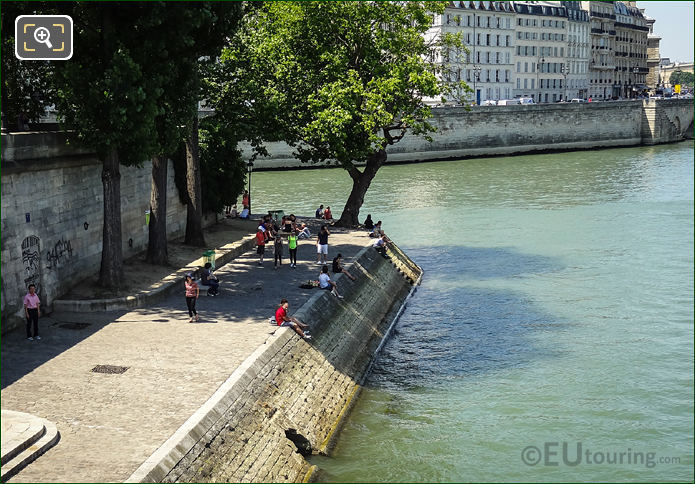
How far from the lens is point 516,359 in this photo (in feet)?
87.1

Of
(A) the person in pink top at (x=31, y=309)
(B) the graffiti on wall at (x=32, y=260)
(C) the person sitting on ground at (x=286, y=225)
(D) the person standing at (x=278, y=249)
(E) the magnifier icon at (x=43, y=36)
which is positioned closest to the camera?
(E) the magnifier icon at (x=43, y=36)

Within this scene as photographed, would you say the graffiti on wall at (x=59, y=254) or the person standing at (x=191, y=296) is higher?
the graffiti on wall at (x=59, y=254)

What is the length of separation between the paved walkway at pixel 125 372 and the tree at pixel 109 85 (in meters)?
4.95

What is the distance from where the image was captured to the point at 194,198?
35062 millimetres

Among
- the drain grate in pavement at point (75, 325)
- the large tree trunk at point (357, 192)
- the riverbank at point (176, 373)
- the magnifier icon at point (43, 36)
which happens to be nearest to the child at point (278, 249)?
the riverbank at point (176, 373)

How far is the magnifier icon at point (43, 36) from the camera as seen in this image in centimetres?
1875

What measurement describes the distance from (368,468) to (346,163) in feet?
76.6

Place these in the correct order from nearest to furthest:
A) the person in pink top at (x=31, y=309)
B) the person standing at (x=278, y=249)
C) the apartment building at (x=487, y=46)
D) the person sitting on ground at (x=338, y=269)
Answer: the person in pink top at (x=31, y=309) < the person sitting on ground at (x=338, y=269) < the person standing at (x=278, y=249) < the apartment building at (x=487, y=46)

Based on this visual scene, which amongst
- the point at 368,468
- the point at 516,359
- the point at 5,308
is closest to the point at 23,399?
the point at 5,308

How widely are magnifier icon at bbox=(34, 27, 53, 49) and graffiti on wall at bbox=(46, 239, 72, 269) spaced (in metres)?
6.95

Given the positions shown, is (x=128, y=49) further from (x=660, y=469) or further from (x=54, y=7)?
(x=660, y=469)

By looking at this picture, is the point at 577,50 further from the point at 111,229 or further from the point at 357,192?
the point at 111,229

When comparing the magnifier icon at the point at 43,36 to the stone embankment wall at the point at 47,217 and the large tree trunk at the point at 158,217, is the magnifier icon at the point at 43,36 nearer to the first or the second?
the stone embankment wall at the point at 47,217

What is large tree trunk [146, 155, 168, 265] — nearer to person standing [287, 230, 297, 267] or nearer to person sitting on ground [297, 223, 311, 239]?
person standing [287, 230, 297, 267]
